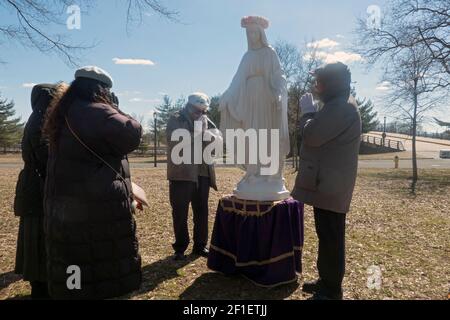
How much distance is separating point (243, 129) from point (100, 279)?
6.45 feet

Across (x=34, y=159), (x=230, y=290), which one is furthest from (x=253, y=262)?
(x=34, y=159)

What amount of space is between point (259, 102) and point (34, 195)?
7.29 feet

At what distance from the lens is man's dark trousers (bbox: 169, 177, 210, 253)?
441cm

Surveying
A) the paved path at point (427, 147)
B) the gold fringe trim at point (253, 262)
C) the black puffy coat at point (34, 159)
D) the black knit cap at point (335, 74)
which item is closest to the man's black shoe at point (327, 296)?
the gold fringe trim at point (253, 262)

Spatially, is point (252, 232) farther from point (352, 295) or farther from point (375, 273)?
point (375, 273)

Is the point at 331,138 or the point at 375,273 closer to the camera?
the point at 331,138

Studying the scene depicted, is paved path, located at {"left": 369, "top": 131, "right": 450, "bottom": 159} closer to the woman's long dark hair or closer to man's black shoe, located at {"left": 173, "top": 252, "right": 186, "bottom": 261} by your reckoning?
man's black shoe, located at {"left": 173, "top": 252, "right": 186, "bottom": 261}

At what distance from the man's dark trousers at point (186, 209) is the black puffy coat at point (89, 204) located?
4.86ft

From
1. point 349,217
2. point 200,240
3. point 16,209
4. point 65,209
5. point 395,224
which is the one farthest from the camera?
point 349,217

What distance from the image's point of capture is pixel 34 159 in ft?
10.7

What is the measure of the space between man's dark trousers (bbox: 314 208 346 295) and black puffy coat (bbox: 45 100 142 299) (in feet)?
5.27

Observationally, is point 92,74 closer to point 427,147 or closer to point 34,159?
point 34,159
